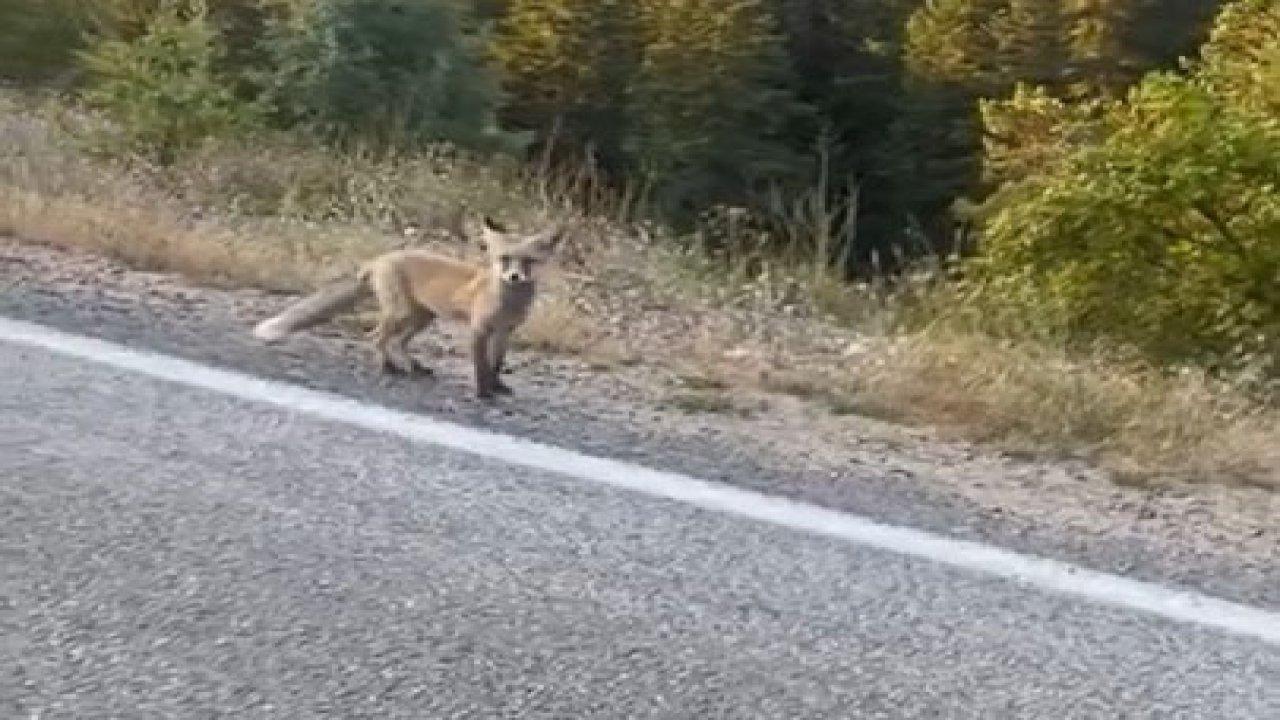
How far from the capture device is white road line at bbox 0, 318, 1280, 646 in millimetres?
5184

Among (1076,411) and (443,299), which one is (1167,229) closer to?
(1076,411)

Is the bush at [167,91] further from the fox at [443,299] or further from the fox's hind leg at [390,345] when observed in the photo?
the fox's hind leg at [390,345]

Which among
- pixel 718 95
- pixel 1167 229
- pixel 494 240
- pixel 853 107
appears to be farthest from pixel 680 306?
pixel 853 107

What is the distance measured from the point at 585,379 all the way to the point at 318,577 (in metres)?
2.51

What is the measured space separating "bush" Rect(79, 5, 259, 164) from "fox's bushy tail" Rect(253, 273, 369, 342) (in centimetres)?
530

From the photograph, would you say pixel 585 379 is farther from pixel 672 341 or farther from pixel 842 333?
pixel 842 333

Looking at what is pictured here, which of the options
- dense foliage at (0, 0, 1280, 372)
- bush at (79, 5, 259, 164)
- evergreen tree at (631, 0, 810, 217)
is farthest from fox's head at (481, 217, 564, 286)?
evergreen tree at (631, 0, 810, 217)

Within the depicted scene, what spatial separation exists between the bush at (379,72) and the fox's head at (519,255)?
8.80 m

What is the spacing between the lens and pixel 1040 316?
990 centimetres

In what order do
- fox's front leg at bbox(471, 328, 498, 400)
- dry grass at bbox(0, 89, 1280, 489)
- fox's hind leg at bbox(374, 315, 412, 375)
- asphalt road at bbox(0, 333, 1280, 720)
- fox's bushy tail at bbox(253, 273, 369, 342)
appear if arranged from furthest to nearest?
fox's bushy tail at bbox(253, 273, 369, 342) → fox's hind leg at bbox(374, 315, 412, 375) → dry grass at bbox(0, 89, 1280, 489) → fox's front leg at bbox(471, 328, 498, 400) → asphalt road at bbox(0, 333, 1280, 720)

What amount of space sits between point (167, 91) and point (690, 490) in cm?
805

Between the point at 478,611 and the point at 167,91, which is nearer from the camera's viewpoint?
the point at 478,611

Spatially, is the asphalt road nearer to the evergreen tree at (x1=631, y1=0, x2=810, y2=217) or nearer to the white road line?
the white road line

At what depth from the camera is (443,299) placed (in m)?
7.39
